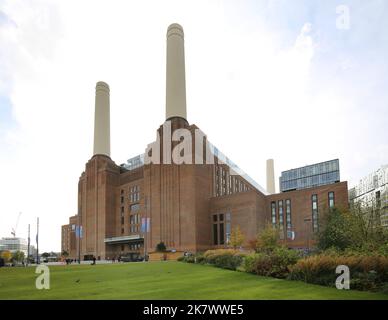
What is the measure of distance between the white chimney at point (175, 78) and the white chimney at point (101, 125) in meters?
25.5

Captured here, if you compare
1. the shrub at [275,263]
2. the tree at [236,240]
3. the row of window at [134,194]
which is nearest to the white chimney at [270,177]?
the row of window at [134,194]

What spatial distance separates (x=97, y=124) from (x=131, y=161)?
3837 centimetres

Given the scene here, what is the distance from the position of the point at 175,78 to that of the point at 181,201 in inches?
1139

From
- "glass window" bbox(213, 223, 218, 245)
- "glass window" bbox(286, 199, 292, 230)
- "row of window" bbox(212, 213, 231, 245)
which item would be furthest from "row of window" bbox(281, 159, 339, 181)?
"glass window" bbox(213, 223, 218, 245)

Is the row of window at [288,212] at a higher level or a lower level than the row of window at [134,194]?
lower

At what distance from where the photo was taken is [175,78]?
87.6 meters

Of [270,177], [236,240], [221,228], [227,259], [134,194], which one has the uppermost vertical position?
[270,177]

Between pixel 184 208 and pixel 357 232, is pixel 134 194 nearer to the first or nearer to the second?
pixel 184 208

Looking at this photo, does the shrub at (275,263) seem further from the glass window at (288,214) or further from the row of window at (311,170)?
Answer: the row of window at (311,170)

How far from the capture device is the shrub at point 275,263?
20328 mm

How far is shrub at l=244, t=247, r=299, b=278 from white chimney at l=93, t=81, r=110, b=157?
88.1 metres

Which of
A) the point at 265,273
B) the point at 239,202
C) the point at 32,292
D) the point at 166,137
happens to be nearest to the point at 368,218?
the point at 265,273

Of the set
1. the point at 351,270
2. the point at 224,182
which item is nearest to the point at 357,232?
the point at 351,270
